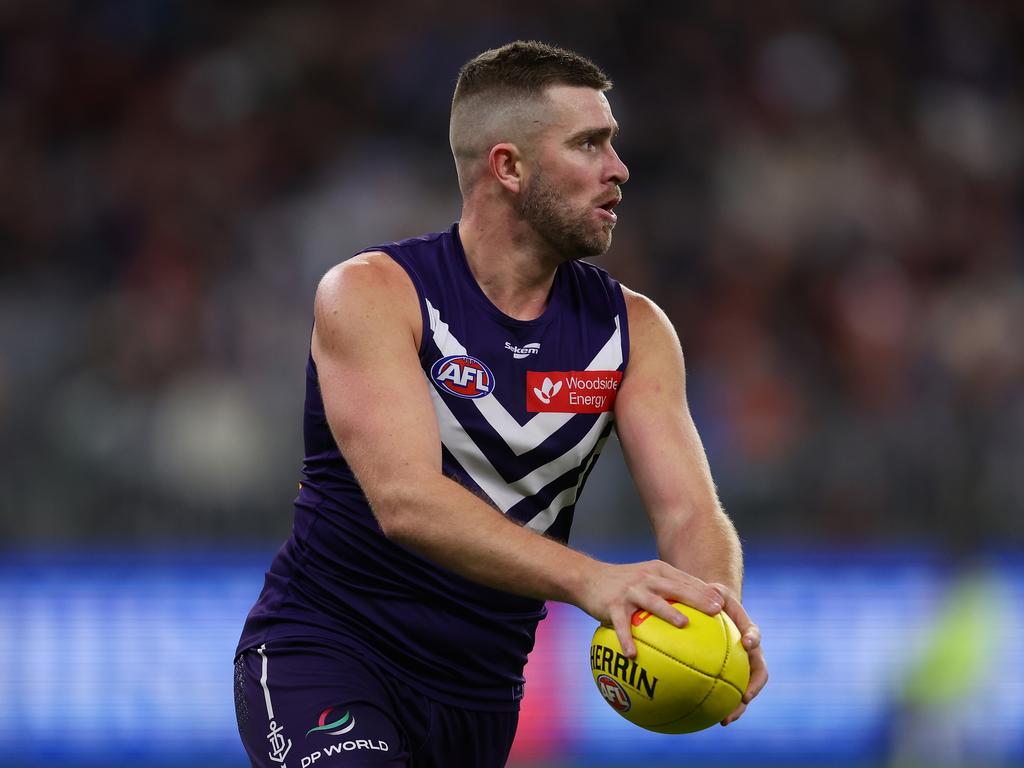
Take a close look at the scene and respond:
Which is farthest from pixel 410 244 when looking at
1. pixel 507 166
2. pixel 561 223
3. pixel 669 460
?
pixel 669 460

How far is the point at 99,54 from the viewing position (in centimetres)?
1553

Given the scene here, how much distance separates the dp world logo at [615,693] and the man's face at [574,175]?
1399mm

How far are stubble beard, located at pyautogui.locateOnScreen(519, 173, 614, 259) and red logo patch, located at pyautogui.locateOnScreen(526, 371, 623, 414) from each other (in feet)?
1.29

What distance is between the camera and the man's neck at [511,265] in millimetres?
5188

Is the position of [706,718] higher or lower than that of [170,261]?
lower

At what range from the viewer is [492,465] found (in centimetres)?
500

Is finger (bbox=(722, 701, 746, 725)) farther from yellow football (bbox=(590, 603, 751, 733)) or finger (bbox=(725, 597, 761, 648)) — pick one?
finger (bbox=(725, 597, 761, 648))

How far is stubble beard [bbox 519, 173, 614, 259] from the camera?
5.05 m

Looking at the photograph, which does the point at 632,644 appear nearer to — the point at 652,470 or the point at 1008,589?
the point at 652,470

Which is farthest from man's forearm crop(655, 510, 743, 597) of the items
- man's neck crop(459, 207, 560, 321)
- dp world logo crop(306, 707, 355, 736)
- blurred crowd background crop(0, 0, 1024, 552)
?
blurred crowd background crop(0, 0, 1024, 552)

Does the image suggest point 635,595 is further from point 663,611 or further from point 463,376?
point 463,376

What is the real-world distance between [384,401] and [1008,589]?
7888 millimetres

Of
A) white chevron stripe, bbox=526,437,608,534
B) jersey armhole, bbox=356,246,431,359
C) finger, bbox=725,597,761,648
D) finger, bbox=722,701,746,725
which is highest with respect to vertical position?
jersey armhole, bbox=356,246,431,359

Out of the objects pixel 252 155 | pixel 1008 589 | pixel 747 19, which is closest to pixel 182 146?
pixel 252 155
